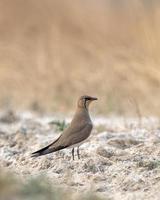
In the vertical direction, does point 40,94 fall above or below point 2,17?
below

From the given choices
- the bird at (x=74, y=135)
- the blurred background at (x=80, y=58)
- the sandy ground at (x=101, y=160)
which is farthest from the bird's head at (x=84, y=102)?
the blurred background at (x=80, y=58)

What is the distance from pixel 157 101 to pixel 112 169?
14.6ft

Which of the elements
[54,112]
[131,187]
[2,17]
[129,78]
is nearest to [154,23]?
[129,78]

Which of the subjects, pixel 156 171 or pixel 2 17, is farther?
pixel 2 17

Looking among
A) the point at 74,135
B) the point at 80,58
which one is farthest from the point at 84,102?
the point at 80,58

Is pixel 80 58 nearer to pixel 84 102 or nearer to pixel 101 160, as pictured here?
pixel 84 102

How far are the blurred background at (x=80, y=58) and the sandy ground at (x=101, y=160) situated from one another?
48.1 inches

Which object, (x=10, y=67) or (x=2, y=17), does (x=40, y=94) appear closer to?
(x=10, y=67)

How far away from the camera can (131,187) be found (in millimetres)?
5746

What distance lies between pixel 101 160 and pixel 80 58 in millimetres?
7284

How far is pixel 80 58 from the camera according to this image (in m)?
13.7

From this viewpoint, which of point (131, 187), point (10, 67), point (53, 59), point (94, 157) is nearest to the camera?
point (131, 187)

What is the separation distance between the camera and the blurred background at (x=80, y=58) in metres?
9.98

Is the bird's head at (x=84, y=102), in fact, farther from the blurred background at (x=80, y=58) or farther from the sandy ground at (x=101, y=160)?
the blurred background at (x=80, y=58)
